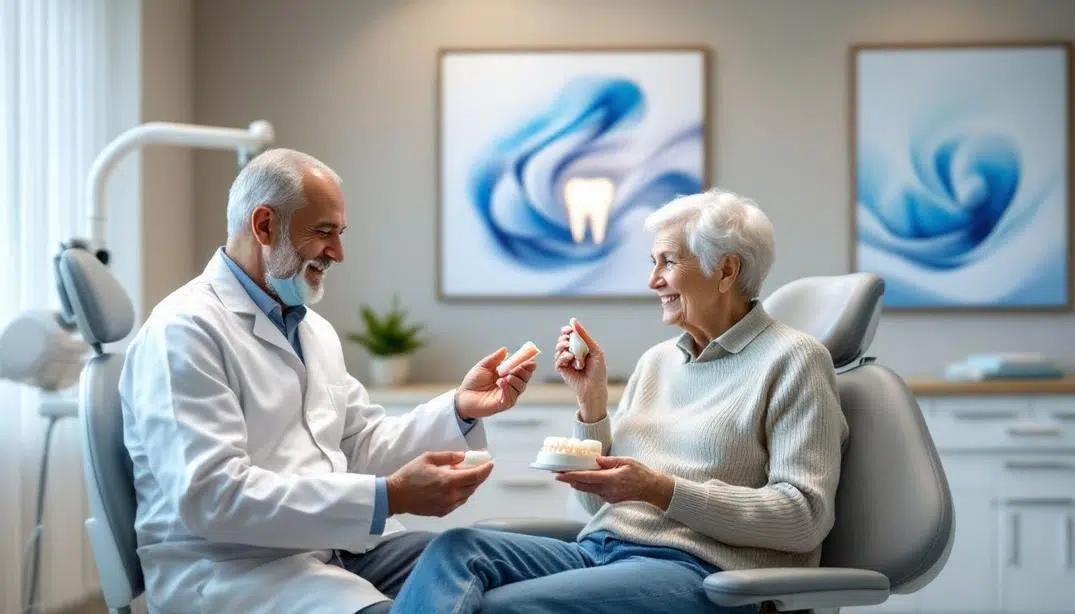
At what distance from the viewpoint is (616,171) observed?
4.47m

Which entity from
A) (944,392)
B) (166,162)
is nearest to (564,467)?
(944,392)

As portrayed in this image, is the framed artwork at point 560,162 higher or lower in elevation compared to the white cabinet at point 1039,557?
higher

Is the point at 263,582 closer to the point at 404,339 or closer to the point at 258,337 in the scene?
the point at 258,337

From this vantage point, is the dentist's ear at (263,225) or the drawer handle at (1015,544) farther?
the drawer handle at (1015,544)

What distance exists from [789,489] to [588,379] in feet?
1.57

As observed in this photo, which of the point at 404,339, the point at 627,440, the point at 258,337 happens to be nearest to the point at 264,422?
the point at 258,337

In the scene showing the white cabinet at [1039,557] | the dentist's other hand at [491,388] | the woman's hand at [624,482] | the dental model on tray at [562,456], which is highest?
the dentist's other hand at [491,388]

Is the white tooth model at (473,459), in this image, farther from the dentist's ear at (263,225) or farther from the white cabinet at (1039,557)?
the white cabinet at (1039,557)

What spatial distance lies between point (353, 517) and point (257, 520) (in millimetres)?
150

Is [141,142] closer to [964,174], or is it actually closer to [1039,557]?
[964,174]

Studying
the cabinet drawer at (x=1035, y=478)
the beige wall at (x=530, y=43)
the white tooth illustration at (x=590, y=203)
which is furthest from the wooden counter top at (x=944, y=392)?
the white tooth illustration at (x=590, y=203)

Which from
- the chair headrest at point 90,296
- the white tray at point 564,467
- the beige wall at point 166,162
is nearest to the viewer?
the white tray at point 564,467

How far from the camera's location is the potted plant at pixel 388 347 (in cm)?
426

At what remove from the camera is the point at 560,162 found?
14.7 feet
